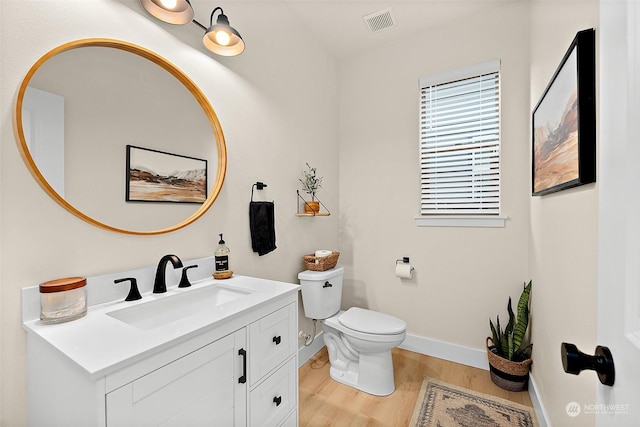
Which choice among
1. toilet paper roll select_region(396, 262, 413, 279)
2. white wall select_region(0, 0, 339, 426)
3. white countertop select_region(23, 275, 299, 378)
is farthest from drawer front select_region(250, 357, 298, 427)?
toilet paper roll select_region(396, 262, 413, 279)

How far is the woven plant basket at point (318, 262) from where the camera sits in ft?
7.02

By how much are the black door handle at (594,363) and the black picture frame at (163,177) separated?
4.80 ft

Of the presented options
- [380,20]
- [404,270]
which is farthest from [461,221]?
[380,20]

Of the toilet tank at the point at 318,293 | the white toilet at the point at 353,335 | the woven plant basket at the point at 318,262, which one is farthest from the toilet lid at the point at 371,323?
the woven plant basket at the point at 318,262

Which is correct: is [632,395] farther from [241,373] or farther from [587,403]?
[241,373]

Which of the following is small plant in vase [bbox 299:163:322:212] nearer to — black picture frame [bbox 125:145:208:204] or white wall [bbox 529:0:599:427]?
black picture frame [bbox 125:145:208:204]

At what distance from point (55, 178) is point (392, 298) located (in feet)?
7.79

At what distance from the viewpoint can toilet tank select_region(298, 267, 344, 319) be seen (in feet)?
6.82

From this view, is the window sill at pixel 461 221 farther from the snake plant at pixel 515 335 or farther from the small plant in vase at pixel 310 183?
the small plant in vase at pixel 310 183

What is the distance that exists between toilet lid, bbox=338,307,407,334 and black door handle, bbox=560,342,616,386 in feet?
4.50

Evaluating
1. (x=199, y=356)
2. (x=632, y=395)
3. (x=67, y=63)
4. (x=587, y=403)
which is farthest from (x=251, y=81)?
(x=587, y=403)

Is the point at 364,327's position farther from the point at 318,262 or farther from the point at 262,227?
the point at 262,227

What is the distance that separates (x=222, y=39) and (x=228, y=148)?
547mm

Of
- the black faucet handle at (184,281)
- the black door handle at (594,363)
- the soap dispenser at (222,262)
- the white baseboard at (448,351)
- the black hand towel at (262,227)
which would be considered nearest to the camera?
the black door handle at (594,363)
